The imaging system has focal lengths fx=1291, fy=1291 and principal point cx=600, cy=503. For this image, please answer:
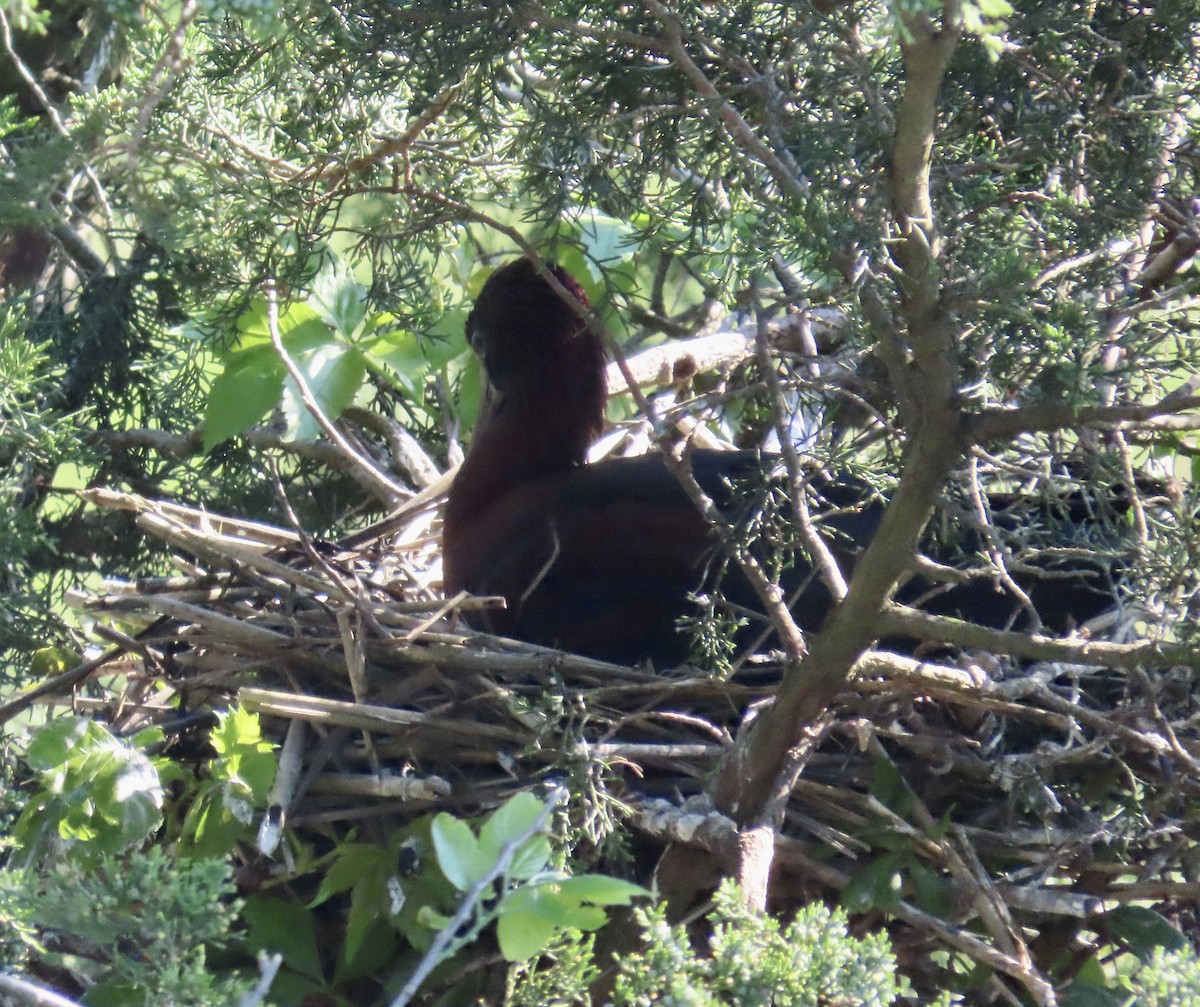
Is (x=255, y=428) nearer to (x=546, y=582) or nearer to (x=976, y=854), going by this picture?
(x=546, y=582)

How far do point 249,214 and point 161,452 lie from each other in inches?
52.4

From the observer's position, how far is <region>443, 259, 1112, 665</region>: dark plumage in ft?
8.63

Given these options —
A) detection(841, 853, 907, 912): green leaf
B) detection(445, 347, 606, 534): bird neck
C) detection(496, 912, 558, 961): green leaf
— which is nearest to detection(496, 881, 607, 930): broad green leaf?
detection(496, 912, 558, 961): green leaf

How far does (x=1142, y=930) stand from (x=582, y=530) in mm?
1345

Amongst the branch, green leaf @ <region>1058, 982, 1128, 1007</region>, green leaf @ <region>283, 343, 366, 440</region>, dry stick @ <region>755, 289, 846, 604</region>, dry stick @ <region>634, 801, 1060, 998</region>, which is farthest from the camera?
green leaf @ <region>283, 343, 366, 440</region>

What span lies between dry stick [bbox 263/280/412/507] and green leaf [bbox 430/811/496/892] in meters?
1.65

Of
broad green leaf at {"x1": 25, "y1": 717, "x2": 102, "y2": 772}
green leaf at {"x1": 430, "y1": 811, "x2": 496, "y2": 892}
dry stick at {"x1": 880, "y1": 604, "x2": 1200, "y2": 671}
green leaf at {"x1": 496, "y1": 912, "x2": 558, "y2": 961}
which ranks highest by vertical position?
dry stick at {"x1": 880, "y1": 604, "x2": 1200, "y2": 671}

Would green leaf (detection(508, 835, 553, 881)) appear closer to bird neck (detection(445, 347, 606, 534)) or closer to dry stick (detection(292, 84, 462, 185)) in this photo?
dry stick (detection(292, 84, 462, 185))

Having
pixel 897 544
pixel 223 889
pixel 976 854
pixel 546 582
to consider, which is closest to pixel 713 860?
pixel 976 854

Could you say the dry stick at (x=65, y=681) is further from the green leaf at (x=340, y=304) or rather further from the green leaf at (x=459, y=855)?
the green leaf at (x=459, y=855)

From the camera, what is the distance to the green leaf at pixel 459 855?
1.14 metres

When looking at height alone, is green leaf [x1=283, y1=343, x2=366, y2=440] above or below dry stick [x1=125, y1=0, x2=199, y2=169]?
below

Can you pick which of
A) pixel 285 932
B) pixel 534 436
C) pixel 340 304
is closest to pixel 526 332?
pixel 534 436

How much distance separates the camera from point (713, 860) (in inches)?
75.1
